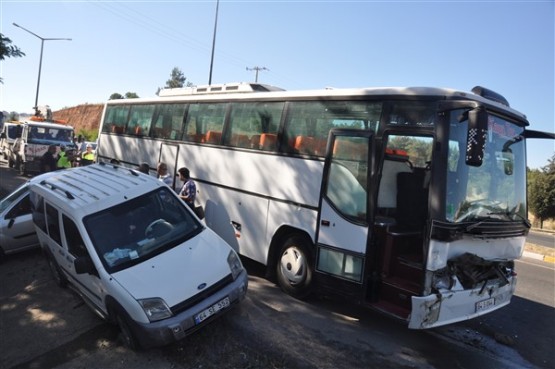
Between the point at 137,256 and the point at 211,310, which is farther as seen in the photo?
the point at 137,256

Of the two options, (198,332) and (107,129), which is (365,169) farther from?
(107,129)

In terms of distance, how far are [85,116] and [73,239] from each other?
2912 inches

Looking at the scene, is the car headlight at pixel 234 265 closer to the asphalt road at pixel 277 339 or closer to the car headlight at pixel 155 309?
the asphalt road at pixel 277 339

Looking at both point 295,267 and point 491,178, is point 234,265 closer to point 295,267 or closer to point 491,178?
point 295,267

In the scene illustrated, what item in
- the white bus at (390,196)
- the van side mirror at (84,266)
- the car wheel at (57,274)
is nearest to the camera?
the white bus at (390,196)

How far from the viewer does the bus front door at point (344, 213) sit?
5.32 m

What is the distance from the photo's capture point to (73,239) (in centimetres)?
541

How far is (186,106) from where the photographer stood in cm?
909

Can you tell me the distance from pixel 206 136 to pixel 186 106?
128 centimetres

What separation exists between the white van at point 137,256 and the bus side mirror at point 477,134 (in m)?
3.12

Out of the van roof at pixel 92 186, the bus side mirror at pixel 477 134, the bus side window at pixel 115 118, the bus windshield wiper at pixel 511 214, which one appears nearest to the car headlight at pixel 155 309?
the van roof at pixel 92 186

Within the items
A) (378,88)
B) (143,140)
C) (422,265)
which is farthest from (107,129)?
(422,265)

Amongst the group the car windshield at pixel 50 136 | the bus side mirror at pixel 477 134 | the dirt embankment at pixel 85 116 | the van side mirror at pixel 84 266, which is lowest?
the van side mirror at pixel 84 266

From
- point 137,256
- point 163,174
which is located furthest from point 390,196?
point 163,174
